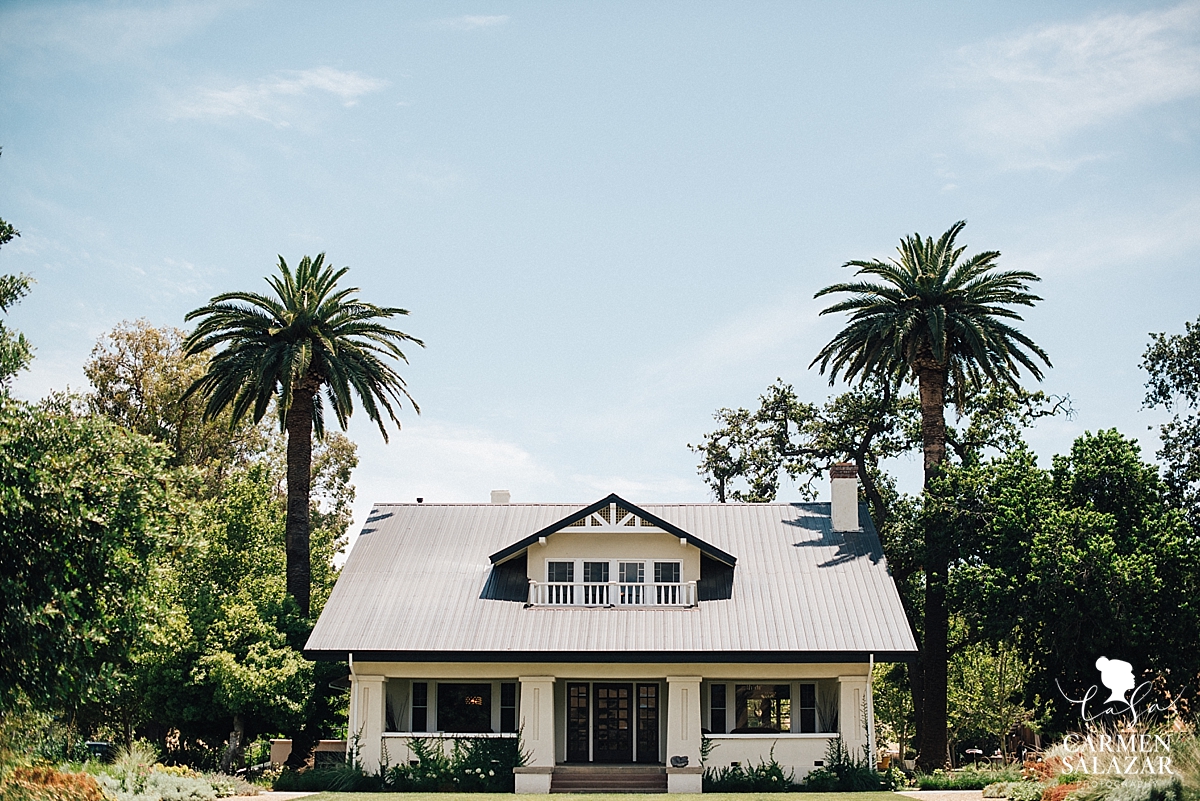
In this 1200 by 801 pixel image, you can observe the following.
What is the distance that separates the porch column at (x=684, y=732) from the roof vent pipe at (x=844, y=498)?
7489 millimetres

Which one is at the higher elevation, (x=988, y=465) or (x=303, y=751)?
(x=988, y=465)

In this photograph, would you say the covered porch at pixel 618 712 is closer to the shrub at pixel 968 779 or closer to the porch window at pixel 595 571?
the shrub at pixel 968 779

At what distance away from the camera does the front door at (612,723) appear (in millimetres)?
29016

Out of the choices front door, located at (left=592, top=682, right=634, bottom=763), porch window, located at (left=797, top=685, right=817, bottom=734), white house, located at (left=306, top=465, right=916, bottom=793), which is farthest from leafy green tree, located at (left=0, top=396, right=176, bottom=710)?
porch window, located at (left=797, top=685, right=817, bottom=734)

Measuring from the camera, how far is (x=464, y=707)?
29.2 metres

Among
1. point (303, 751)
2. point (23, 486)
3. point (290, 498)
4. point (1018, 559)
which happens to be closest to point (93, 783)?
point (23, 486)

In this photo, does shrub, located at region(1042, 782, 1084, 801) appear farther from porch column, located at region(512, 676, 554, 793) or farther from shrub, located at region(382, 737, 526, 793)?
shrub, located at region(382, 737, 526, 793)

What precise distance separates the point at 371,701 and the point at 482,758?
3.21 metres

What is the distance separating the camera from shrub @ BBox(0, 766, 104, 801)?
1567 centimetres

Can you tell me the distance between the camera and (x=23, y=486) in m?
16.3

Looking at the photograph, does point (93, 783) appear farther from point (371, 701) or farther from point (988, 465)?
point (988, 465)

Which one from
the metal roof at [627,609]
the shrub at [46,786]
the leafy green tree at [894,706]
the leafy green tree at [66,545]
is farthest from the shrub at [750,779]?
the leafy green tree at [894,706]

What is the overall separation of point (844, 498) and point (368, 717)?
14.4 m

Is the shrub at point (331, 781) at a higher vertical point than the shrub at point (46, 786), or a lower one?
lower
